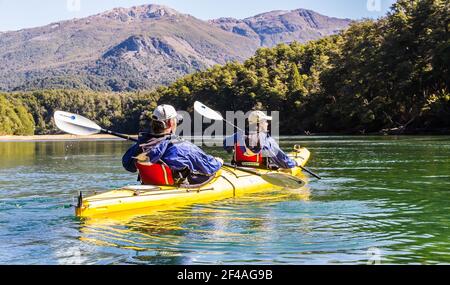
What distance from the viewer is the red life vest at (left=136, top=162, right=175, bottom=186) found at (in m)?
10.0

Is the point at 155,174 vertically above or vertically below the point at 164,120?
below

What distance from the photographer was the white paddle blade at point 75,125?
37.2ft

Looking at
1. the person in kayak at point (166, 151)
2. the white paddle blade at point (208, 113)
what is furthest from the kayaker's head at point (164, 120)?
the white paddle blade at point (208, 113)

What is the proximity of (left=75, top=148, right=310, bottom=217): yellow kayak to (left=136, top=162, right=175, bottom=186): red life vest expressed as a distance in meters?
0.14

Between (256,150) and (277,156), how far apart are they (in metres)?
0.50

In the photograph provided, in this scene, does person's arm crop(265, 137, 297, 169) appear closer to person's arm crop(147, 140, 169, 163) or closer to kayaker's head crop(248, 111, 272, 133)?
kayaker's head crop(248, 111, 272, 133)

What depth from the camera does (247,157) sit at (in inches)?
517

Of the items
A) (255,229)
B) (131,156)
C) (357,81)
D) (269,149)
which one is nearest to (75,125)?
(131,156)

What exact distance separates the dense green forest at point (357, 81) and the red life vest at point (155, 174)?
143 ft

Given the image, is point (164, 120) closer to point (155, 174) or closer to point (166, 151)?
point (166, 151)

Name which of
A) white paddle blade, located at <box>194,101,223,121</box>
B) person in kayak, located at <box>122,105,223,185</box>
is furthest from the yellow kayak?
white paddle blade, located at <box>194,101,223,121</box>
